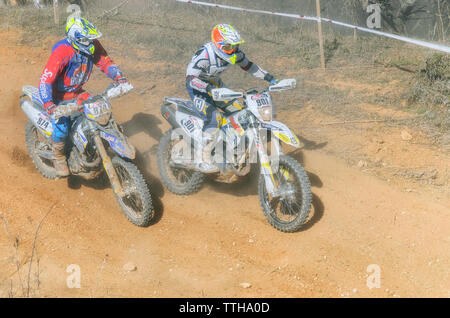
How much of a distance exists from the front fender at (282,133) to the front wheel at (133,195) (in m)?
1.51

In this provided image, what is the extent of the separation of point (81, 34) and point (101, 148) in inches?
52.5

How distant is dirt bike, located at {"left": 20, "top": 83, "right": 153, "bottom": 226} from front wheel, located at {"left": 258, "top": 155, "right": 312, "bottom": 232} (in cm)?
135

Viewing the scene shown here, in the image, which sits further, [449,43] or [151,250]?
[449,43]

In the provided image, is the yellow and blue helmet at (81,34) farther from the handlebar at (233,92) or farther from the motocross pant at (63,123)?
the handlebar at (233,92)

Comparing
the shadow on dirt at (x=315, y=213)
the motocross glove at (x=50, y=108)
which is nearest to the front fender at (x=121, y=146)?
the motocross glove at (x=50, y=108)

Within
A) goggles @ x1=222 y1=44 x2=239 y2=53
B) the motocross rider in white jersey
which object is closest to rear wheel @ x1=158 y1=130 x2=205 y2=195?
the motocross rider in white jersey

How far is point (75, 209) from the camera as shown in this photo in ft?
19.6

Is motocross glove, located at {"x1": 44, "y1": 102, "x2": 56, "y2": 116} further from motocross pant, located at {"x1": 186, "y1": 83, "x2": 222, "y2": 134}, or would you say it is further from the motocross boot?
motocross pant, located at {"x1": 186, "y1": 83, "x2": 222, "y2": 134}

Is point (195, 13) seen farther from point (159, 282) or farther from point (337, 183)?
point (159, 282)

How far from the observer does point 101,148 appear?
5500 millimetres

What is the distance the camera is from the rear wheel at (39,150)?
657 cm

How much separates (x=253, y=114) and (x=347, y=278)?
1.98 metres

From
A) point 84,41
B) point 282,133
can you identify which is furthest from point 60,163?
point 282,133

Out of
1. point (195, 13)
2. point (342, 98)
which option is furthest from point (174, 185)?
point (195, 13)
